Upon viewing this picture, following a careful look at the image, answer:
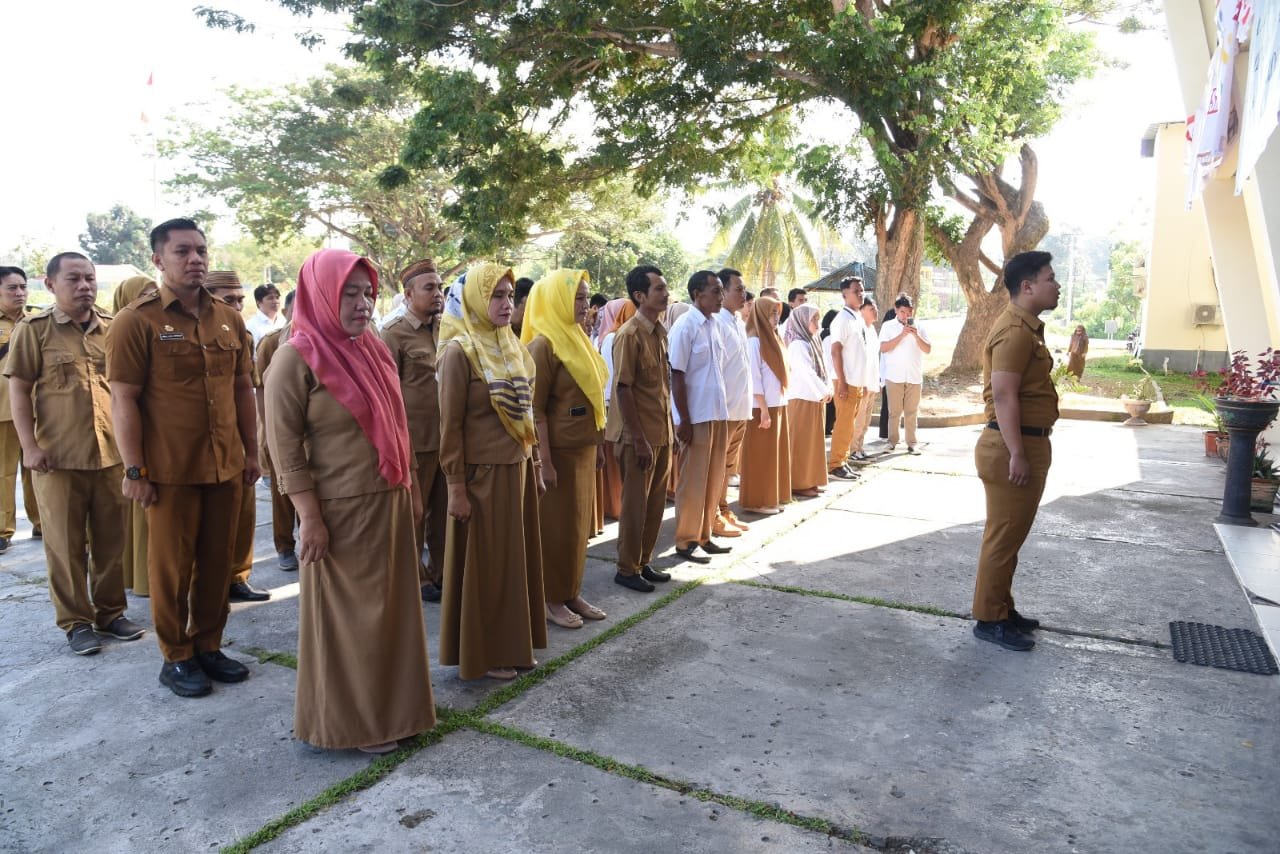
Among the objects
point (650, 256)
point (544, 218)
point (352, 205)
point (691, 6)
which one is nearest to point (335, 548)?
point (691, 6)

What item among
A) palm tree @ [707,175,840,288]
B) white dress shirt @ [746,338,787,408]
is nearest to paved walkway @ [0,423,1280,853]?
white dress shirt @ [746,338,787,408]

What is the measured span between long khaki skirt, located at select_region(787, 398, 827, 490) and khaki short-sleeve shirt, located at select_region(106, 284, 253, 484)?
17.1 ft

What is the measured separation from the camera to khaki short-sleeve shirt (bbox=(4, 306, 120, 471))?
178 inches

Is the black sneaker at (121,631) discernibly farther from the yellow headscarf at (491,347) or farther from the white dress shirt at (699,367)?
the white dress shirt at (699,367)

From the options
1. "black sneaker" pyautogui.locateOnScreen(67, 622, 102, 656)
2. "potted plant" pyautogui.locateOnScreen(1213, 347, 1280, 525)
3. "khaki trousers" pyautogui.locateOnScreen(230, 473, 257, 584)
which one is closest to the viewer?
"black sneaker" pyautogui.locateOnScreen(67, 622, 102, 656)

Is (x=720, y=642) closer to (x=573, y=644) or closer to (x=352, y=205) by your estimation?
Result: (x=573, y=644)

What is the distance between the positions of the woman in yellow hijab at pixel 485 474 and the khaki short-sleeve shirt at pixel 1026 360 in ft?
7.50

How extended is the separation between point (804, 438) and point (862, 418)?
1884 mm

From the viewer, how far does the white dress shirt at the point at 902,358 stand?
387 inches

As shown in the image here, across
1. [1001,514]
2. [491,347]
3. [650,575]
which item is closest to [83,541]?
[491,347]

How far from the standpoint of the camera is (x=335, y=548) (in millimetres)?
3209

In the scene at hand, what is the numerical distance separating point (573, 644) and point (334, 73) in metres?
23.4

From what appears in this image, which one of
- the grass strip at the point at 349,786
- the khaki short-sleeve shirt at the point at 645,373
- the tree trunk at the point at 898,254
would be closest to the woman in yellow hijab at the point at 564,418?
the khaki short-sleeve shirt at the point at 645,373

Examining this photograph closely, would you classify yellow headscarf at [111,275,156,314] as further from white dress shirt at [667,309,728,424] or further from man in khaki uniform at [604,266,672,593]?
white dress shirt at [667,309,728,424]
